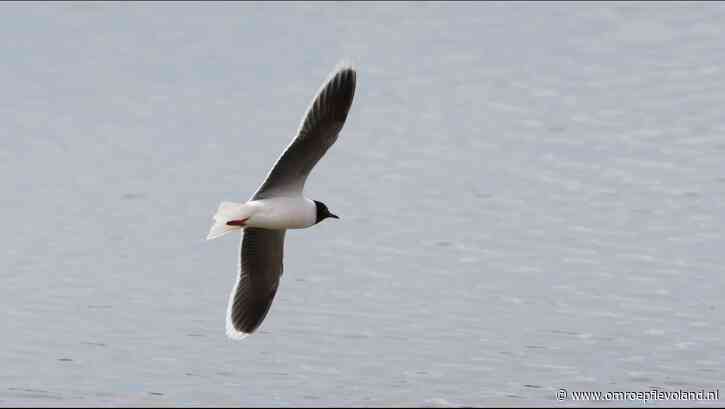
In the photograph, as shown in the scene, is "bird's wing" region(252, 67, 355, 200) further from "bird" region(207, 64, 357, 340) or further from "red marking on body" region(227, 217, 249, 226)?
"red marking on body" region(227, 217, 249, 226)

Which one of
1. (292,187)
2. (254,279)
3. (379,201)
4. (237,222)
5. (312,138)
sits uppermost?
(379,201)

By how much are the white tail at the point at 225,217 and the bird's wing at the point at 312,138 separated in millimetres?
256

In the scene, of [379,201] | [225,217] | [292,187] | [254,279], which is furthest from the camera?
[379,201]

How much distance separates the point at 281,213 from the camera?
1150 cm

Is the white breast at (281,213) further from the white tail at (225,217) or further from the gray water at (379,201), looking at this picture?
the gray water at (379,201)

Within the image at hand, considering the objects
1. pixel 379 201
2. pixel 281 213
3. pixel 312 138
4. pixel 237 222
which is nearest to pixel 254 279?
pixel 281 213

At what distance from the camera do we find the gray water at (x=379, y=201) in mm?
12500

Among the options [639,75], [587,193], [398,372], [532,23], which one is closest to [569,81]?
[639,75]

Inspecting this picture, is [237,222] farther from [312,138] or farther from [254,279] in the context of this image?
[254,279]

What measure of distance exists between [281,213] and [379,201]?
5.64 metres

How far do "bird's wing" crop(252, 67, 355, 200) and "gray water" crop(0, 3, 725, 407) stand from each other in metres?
1.37

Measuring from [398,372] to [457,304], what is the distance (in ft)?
6.29

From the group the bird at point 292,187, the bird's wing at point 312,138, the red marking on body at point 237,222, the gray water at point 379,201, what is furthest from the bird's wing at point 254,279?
the red marking on body at point 237,222

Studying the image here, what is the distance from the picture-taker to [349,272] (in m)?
14.9
